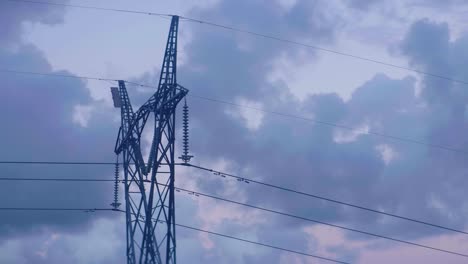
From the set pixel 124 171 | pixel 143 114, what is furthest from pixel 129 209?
pixel 143 114

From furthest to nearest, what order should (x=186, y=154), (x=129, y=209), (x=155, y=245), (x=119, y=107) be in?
(x=119, y=107) < (x=129, y=209) < (x=155, y=245) < (x=186, y=154)

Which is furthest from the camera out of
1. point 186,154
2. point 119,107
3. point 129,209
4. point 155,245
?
point 119,107

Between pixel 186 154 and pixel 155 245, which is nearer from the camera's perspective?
pixel 186 154

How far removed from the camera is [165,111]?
71.1m

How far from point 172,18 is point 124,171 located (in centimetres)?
1479

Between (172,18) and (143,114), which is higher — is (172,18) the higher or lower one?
the higher one

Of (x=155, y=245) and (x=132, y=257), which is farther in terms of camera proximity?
(x=132, y=257)

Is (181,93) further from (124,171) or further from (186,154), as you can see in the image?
(124,171)

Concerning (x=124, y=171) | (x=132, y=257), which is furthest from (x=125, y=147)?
(x=132, y=257)

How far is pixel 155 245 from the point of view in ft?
238

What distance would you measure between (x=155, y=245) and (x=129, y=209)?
7495 millimetres

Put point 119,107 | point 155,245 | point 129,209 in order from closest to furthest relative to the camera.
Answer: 1. point 155,245
2. point 129,209
3. point 119,107

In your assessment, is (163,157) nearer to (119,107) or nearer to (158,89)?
(158,89)

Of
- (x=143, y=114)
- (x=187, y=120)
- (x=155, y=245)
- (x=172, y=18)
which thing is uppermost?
(x=172, y=18)
